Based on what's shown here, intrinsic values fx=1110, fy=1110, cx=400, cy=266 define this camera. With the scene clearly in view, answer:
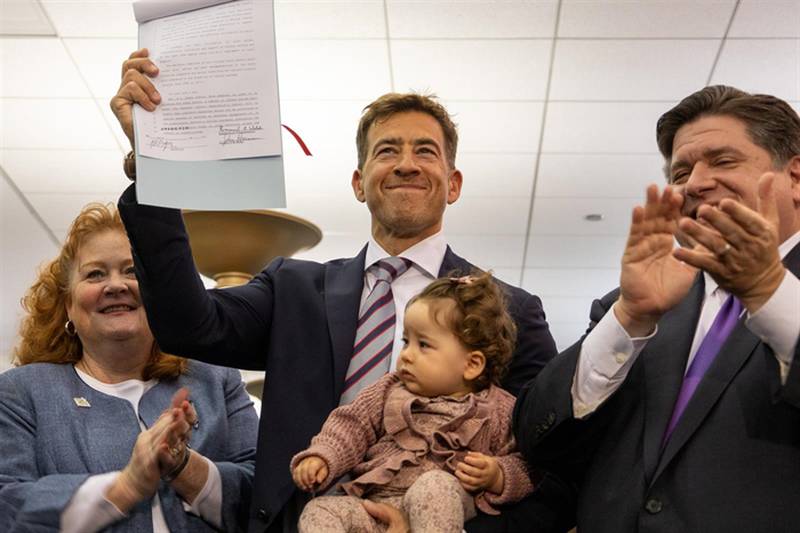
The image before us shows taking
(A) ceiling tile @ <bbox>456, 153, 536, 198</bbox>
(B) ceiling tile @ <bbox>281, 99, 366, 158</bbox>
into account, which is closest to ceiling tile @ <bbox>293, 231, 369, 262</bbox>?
(A) ceiling tile @ <bbox>456, 153, 536, 198</bbox>

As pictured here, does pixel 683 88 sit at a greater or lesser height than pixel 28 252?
greater

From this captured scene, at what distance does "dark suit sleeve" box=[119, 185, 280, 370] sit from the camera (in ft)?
6.44

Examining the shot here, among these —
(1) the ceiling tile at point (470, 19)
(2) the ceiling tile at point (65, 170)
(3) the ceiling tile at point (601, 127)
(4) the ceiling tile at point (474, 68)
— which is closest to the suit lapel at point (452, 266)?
(1) the ceiling tile at point (470, 19)

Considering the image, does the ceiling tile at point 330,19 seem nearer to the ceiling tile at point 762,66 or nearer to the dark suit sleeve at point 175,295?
the ceiling tile at point 762,66

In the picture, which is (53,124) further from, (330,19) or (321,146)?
(330,19)

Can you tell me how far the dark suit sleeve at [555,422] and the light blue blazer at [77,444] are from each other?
2.33 ft

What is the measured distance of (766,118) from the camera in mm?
1989

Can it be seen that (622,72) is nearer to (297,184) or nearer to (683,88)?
(683,88)

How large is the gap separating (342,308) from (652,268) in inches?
27.9

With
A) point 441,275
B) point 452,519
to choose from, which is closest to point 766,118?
point 441,275

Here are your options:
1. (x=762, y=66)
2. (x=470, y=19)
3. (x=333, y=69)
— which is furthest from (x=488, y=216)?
(x=470, y=19)

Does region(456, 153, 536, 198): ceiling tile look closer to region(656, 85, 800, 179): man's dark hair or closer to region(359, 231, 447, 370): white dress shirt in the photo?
region(359, 231, 447, 370): white dress shirt

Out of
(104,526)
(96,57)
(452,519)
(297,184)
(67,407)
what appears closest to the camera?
(452,519)

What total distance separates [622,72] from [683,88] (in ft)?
1.13
